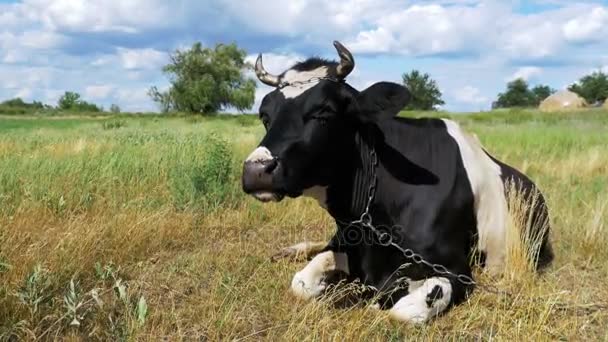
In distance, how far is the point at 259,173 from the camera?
3.63 meters

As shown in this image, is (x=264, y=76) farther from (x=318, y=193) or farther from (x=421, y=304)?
(x=421, y=304)

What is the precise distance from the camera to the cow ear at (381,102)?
4.22 meters

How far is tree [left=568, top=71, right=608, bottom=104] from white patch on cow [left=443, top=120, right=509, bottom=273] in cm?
6849

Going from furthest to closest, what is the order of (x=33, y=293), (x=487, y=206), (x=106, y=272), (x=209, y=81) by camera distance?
(x=209, y=81), (x=487, y=206), (x=106, y=272), (x=33, y=293)

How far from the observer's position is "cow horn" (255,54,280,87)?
440 cm

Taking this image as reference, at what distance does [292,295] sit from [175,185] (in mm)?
3421

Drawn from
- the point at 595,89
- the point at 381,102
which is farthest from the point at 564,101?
the point at 381,102

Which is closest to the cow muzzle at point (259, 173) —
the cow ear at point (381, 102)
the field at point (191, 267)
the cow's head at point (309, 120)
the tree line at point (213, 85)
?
the cow's head at point (309, 120)

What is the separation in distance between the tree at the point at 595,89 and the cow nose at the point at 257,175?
7017cm

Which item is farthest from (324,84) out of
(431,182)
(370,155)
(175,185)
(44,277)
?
(175,185)

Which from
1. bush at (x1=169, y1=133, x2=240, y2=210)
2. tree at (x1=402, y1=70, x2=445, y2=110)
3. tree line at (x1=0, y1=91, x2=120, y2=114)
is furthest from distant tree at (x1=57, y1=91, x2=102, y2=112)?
bush at (x1=169, y1=133, x2=240, y2=210)

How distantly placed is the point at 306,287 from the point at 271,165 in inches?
40.5

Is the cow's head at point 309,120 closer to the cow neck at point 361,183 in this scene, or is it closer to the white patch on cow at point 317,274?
the cow neck at point 361,183

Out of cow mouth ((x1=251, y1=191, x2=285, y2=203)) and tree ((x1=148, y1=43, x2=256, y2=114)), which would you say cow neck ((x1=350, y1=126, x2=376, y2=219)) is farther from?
tree ((x1=148, y1=43, x2=256, y2=114))
